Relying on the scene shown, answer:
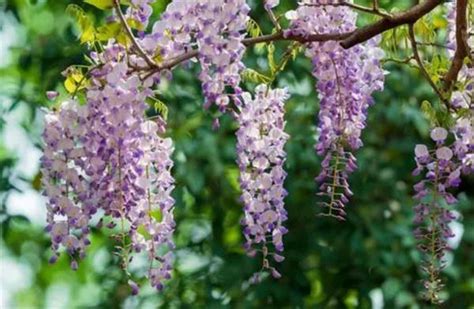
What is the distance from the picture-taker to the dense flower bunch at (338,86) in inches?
56.3

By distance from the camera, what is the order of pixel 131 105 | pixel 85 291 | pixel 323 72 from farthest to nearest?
pixel 85 291, pixel 323 72, pixel 131 105

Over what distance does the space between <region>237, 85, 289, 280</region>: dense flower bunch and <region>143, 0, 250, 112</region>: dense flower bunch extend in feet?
0.29

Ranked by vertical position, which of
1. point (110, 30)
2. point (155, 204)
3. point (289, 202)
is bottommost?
point (155, 204)

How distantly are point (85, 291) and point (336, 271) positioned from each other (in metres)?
1.53

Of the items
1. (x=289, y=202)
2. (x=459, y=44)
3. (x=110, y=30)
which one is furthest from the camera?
(x=289, y=202)

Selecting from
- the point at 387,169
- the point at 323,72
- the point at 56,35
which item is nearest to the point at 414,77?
the point at 387,169

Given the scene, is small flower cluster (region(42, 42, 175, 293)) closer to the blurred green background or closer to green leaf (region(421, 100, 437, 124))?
green leaf (region(421, 100, 437, 124))

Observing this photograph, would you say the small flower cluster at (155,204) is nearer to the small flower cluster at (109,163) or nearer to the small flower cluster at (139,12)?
the small flower cluster at (109,163)

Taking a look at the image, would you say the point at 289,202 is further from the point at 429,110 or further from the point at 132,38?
the point at 132,38

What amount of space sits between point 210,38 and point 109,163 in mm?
186

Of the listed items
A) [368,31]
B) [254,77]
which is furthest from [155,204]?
[368,31]

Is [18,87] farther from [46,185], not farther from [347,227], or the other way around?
[46,185]

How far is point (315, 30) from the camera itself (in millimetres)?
1412

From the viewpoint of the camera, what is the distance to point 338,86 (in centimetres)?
145
